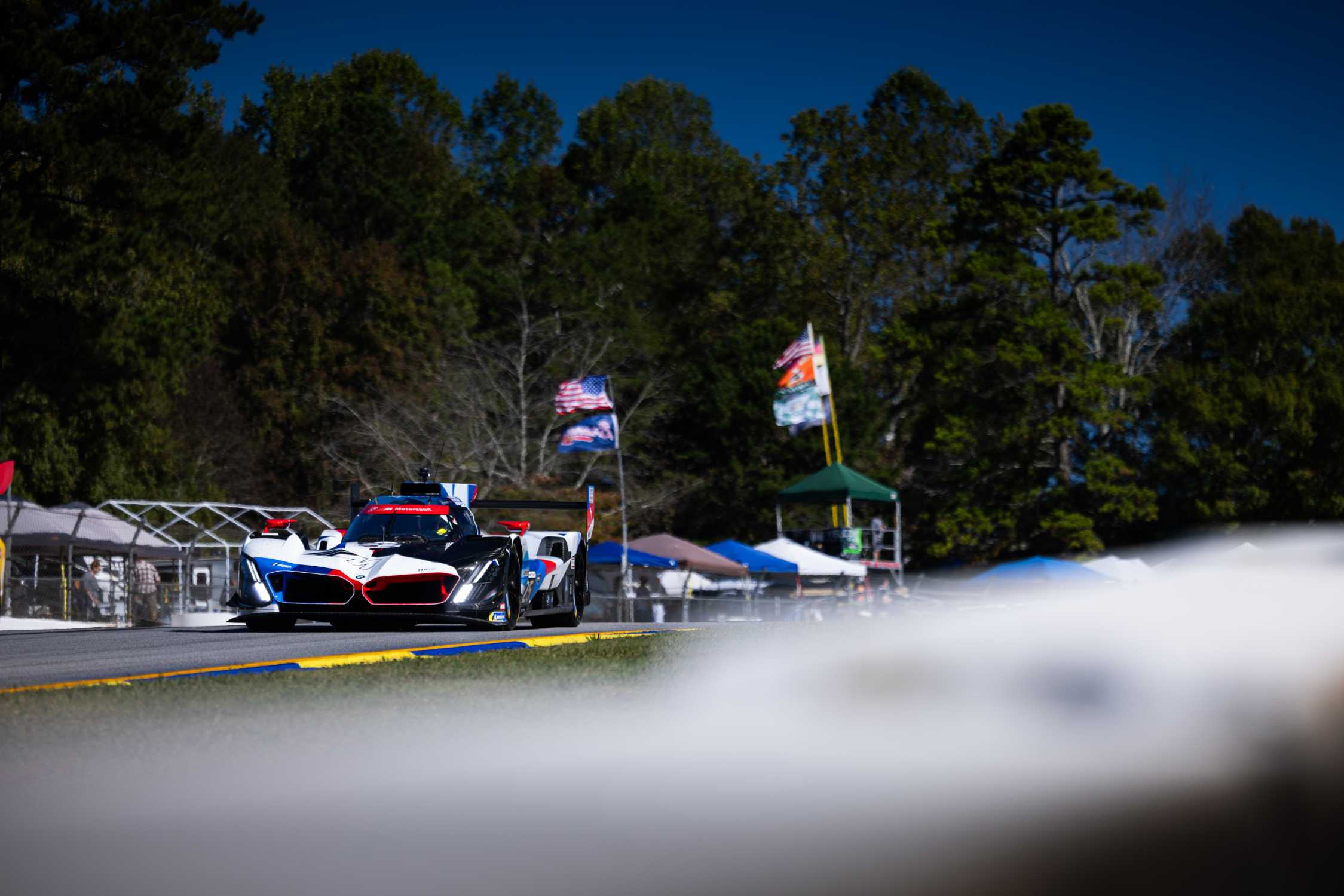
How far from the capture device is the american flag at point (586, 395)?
4188 cm

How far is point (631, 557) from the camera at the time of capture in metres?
39.9

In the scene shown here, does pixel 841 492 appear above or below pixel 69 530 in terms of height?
above

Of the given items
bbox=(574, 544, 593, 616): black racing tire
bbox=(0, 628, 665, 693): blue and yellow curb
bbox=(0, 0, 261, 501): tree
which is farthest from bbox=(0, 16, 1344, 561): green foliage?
→ bbox=(0, 628, 665, 693): blue and yellow curb

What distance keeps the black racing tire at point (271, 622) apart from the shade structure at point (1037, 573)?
26.8 m

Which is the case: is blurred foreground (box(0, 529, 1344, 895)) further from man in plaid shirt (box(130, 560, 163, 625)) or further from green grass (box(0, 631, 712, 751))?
man in plaid shirt (box(130, 560, 163, 625))

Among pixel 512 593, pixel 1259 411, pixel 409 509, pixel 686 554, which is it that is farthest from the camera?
pixel 1259 411

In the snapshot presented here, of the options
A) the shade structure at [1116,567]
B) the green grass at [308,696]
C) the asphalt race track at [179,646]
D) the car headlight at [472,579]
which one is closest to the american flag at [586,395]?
the shade structure at [1116,567]

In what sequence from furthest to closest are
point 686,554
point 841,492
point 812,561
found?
point 841,492 → point 812,561 → point 686,554

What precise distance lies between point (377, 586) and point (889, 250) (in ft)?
181

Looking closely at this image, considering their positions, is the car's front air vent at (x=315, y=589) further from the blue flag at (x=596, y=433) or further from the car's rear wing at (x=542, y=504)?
the blue flag at (x=596, y=433)

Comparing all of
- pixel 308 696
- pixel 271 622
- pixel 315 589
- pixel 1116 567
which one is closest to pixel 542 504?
pixel 315 589

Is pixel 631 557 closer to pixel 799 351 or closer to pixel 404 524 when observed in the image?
pixel 799 351

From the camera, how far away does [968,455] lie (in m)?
53.7

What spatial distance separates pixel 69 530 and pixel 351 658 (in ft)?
80.2
